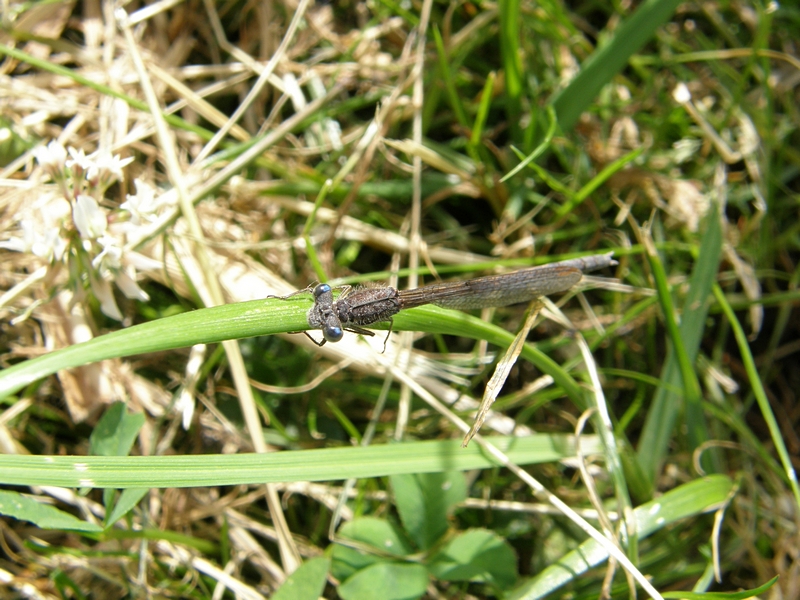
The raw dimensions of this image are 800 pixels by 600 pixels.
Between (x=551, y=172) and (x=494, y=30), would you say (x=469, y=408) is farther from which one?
(x=494, y=30)

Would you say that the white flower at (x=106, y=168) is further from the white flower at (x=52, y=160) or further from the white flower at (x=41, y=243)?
the white flower at (x=41, y=243)

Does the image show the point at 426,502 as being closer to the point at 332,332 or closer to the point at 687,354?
the point at 332,332

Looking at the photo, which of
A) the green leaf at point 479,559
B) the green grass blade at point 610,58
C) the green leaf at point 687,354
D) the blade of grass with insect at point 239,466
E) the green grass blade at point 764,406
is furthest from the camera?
the green grass blade at point 610,58

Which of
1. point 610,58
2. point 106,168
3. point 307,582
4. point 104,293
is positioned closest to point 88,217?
point 106,168

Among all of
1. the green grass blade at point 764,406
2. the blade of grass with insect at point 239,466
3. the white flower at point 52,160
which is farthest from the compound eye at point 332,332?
the green grass blade at point 764,406

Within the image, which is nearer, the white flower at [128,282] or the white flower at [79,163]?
the white flower at [79,163]

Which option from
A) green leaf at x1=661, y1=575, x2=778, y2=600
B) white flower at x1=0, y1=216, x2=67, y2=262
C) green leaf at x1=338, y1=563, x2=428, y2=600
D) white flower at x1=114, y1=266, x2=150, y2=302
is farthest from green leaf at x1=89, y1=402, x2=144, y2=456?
green leaf at x1=661, y1=575, x2=778, y2=600
